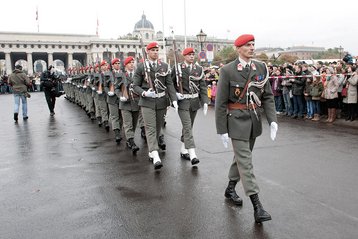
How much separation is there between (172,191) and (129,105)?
11.2ft

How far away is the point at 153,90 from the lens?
6484 millimetres

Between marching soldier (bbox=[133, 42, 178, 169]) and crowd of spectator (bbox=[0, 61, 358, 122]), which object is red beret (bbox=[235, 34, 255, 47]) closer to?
marching soldier (bbox=[133, 42, 178, 169])

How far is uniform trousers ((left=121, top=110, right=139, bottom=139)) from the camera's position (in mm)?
8031

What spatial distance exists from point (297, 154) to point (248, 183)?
10.5ft

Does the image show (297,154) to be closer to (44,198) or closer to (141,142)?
(141,142)

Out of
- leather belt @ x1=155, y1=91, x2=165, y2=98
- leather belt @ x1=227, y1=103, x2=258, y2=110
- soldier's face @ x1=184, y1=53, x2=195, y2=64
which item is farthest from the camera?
soldier's face @ x1=184, y1=53, x2=195, y2=64

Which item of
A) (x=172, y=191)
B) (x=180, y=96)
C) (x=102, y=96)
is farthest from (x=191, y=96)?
(x=102, y=96)

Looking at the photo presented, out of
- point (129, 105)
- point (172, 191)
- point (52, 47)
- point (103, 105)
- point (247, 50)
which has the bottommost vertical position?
point (172, 191)

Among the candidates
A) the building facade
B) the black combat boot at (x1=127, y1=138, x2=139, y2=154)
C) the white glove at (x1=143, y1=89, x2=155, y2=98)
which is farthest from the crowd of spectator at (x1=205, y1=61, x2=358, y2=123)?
the building facade

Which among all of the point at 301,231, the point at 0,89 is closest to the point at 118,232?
the point at 301,231

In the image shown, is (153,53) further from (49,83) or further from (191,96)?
(49,83)

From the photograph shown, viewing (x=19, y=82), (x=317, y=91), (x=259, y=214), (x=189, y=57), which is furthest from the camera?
(x=19, y=82)

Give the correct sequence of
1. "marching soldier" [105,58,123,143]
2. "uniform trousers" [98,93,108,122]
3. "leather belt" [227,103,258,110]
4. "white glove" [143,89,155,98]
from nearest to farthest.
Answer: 1. "leather belt" [227,103,258,110]
2. "white glove" [143,89,155,98]
3. "marching soldier" [105,58,123,143]
4. "uniform trousers" [98,93,108,122]

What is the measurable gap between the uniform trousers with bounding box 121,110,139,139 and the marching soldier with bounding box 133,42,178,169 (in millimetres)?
1406
